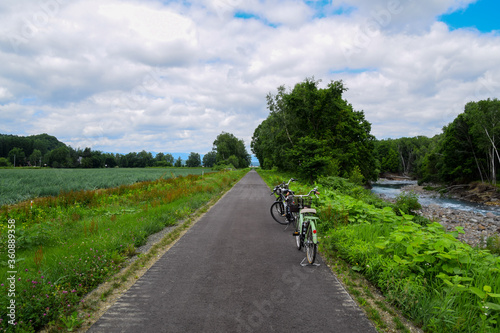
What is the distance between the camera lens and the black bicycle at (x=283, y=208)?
28.1 feet

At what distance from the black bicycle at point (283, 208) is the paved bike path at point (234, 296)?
2.43 m

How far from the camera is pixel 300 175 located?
22.1 m

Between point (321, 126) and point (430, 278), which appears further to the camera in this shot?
point (321, 126)

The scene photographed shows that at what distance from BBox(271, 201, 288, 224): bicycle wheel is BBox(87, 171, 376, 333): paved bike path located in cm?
289

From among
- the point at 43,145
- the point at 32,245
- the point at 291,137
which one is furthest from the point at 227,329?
the point at 43,145

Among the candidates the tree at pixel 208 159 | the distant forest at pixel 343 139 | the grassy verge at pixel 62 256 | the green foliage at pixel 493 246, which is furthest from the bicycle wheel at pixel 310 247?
the tree at pixel 208 159

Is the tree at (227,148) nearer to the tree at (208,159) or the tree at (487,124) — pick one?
the tree at (208,159)

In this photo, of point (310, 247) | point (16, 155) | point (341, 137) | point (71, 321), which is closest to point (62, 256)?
point (71, 321)

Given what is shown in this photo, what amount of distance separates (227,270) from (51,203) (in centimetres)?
955

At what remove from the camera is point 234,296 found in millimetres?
3783

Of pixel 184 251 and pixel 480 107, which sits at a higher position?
pixel 480 107

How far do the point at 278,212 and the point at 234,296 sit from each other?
5.84 m

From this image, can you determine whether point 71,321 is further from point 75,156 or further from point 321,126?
point 75,156

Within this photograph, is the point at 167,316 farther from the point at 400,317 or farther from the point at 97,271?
the point at 400,317
